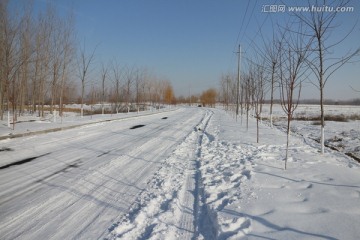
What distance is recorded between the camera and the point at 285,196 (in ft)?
15.1

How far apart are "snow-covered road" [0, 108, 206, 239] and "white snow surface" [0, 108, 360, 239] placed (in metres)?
0.02

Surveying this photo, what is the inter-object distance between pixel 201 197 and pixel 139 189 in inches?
49.5

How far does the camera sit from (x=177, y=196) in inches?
191

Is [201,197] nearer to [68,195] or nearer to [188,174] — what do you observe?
[188,174]

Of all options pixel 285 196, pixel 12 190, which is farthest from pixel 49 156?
pixel 285 196

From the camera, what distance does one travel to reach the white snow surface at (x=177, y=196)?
11.6ft

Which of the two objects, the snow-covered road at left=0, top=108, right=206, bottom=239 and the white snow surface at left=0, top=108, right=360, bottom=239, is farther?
Answer: the snow-covered road at left=0, top=108, right=206, bottom=239

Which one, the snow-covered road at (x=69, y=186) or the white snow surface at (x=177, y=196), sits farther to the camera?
the snow-covered road at (x=69, y=186)

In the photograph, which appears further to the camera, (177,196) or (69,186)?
(69,186)

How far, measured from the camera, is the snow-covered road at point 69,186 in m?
3.71

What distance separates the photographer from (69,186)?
17.5 ft

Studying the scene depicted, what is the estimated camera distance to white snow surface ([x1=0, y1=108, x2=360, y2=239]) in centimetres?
355

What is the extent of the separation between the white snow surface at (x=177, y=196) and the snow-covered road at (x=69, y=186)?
0.02 m

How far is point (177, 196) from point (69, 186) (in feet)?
7.32
